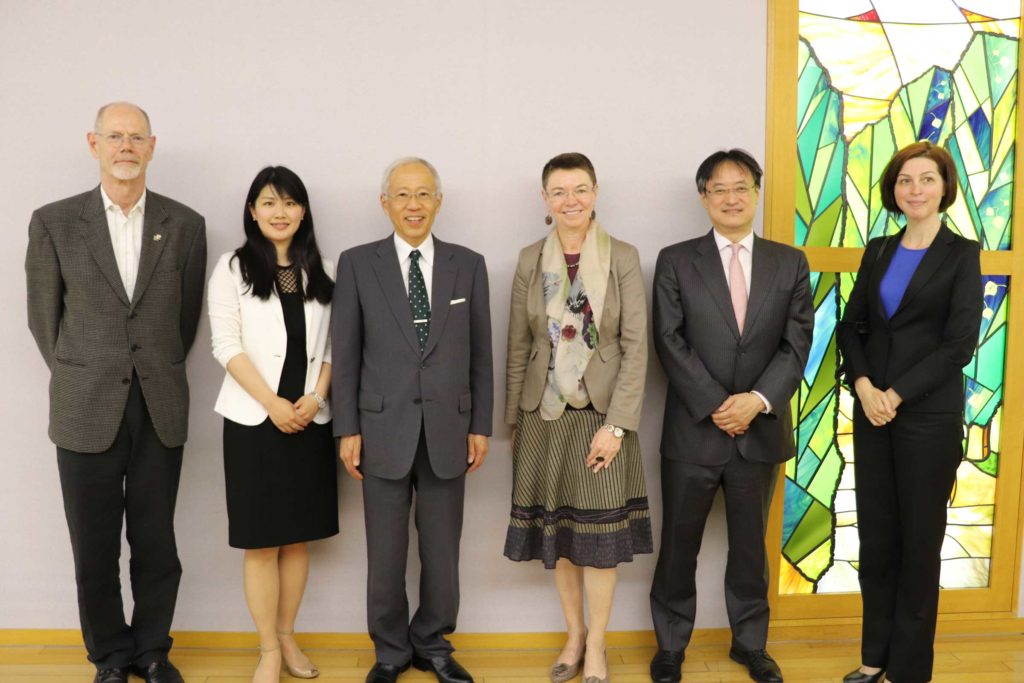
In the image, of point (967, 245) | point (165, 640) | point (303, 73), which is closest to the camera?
point (967, 245)

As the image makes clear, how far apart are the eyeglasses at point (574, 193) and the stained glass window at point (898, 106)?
934mm

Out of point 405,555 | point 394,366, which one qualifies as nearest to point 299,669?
point 405,555

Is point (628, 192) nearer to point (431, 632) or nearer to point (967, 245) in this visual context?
point (967, 245)

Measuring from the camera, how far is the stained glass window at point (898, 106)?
289 cm

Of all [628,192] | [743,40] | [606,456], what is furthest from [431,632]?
[743,40]

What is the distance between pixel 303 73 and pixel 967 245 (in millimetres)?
2328

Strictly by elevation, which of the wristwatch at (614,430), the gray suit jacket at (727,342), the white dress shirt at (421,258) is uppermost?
the white dress shirt at (421,258)

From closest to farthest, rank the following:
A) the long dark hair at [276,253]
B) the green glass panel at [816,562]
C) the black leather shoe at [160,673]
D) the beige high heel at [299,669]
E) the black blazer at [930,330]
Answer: the black blazer at [930,330] < the long dark hair at [276,253] < the black leather shoe at [160,673] < the beige high heel at [299,669] < the green glass panel at [816,562]

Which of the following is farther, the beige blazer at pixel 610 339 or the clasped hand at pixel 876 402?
the beige blazer at pixel 610 339

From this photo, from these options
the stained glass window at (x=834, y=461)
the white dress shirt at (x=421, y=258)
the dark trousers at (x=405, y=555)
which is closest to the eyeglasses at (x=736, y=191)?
the stained glass window at (x=834, y=461)

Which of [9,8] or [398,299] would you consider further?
[9,8]

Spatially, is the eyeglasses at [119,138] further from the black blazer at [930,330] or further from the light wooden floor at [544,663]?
the black blazer at [930,330]

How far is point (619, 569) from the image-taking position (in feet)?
9.65

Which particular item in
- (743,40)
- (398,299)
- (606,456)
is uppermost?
(743,40)
